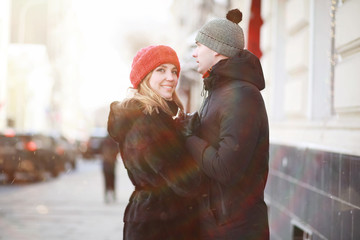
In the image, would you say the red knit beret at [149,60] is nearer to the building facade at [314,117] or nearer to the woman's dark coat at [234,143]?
the woman's dark coat at [234,143]

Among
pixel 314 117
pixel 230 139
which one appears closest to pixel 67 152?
pixel 314 117

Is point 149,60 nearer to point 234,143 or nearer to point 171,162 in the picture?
point 171,162

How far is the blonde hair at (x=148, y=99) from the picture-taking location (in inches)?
116

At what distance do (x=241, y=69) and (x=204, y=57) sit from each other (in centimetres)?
30

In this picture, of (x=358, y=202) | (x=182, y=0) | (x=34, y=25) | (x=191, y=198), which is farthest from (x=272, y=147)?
(x=34, y=25)

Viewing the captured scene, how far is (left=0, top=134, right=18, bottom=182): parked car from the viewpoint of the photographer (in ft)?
53.1

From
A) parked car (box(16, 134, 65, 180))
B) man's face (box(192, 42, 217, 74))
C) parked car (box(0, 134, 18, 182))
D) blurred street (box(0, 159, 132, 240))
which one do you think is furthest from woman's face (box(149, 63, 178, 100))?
parked car (box(16, 134, 65, 180))

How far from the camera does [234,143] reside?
268 cm

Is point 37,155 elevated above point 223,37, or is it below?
below

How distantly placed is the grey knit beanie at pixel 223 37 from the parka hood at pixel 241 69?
79mm

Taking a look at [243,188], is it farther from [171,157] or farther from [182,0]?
[182,0]

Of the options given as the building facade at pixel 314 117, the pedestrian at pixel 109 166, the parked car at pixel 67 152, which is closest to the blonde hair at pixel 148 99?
the building facade at pixel 314 117

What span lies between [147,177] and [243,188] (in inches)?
22.5

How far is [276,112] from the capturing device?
785cm
